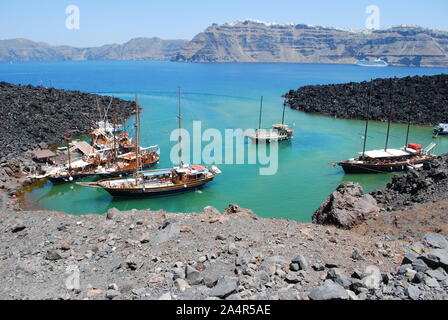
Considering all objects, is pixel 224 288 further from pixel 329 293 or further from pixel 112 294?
pixel 112 294

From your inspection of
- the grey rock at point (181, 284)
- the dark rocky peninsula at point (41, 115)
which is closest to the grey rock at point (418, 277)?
the grey rock at point (181, 284)

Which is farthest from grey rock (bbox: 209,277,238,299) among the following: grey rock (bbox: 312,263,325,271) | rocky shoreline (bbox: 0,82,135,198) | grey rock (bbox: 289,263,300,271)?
rocky shoreline (bbox: 0,82,135,198)

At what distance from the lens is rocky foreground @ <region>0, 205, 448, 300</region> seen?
9141 millimetres

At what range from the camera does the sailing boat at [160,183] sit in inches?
1195

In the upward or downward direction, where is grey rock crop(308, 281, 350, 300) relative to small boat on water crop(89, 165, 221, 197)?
upward

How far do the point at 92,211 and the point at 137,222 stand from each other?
15.5 meters

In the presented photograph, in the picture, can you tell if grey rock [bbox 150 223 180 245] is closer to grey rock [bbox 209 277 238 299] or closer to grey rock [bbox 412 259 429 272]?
grey rock [bbox 209 277 238 299]

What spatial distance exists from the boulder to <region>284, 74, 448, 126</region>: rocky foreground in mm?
45755

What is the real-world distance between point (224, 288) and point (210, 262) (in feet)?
6.84

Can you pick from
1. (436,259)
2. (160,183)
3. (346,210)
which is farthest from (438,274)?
(160,183)

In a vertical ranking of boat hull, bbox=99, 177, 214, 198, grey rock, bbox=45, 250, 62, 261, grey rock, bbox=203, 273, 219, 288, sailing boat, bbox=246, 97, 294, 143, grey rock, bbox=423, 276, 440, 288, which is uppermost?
grey rock, bbox=423, 276, 440, 288
